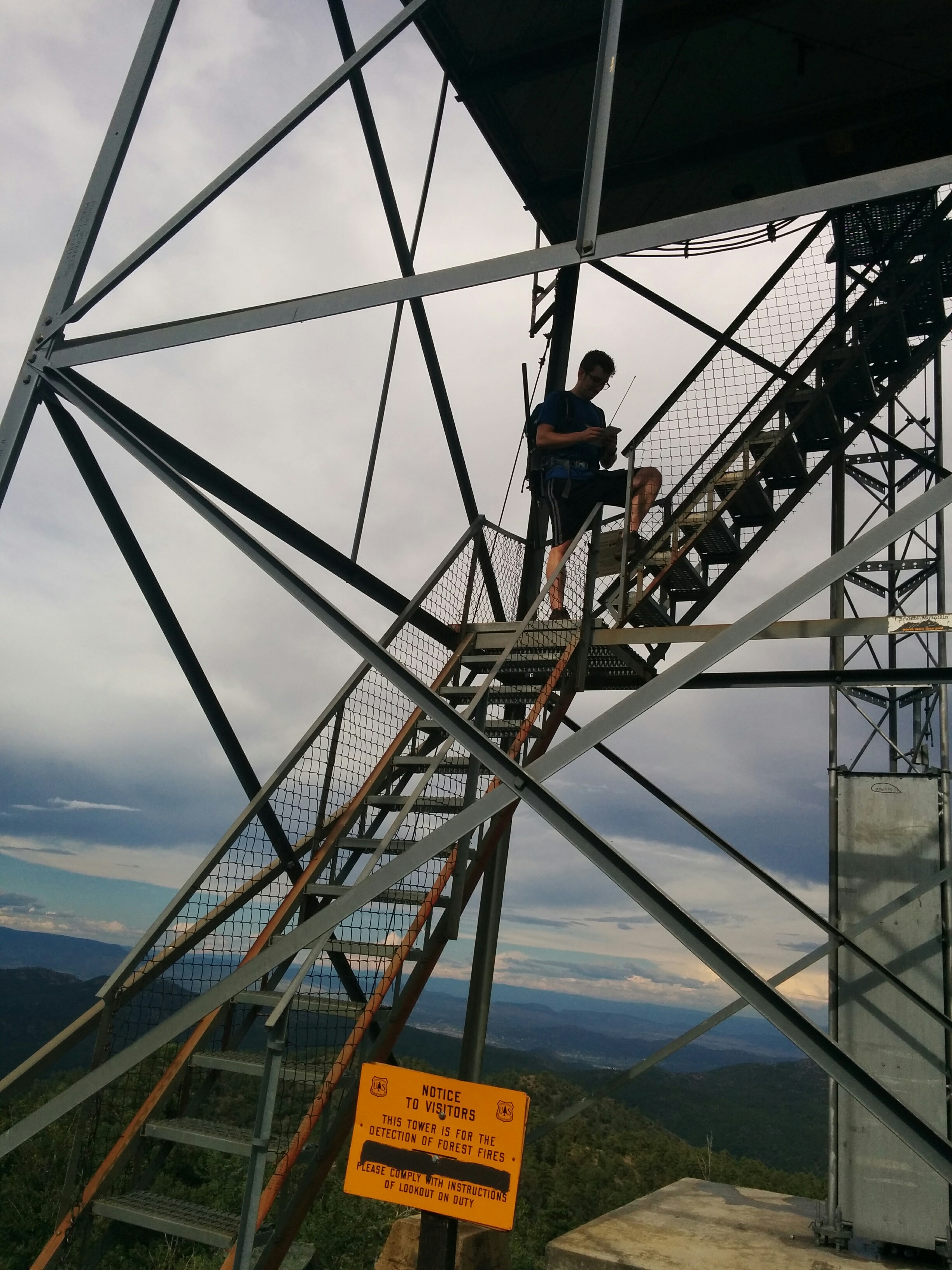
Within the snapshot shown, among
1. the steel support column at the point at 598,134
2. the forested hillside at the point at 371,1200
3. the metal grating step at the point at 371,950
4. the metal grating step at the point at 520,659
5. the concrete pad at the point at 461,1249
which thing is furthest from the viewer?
the forested hillside at the point at 371,1200

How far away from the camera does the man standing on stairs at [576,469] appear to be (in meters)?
7.62

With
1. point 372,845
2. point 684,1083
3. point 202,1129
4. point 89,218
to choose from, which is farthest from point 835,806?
point 684,1083

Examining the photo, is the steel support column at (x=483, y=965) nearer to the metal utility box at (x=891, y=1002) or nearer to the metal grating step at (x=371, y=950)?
the metal grating step at (x=371, y=950)

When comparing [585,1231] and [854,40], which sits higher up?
[854,40]

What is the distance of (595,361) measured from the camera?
26.5 ft

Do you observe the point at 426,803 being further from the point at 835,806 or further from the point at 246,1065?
the point at 835,806

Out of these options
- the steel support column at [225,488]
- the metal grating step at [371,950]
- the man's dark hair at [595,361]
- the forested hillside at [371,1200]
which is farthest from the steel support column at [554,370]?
the forested hillside at [371,1200]

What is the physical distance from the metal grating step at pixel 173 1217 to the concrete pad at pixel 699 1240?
346 cm

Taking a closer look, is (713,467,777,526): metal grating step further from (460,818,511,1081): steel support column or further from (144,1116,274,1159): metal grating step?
(144,1116,274,1159): metal grating step

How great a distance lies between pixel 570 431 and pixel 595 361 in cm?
73

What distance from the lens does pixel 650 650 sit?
7727 millimetres

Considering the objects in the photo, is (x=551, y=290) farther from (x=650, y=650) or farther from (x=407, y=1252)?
(x=407, y=1252)

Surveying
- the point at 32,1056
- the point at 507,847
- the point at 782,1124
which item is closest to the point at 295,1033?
the point at 32,1056

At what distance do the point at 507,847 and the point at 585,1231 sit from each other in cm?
306
